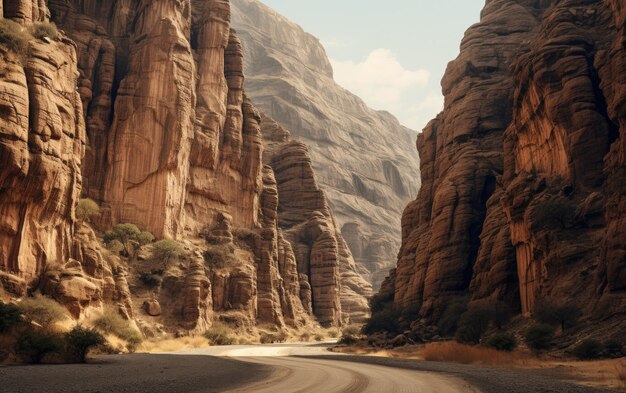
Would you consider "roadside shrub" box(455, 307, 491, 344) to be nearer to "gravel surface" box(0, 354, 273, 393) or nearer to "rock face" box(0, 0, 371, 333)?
"rock face" box(0, 0, 371, 333)

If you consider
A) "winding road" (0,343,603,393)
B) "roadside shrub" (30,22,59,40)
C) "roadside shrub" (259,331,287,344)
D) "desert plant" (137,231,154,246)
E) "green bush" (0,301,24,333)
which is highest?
"roadside shrub" (30,22,59,40)

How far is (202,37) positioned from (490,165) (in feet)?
147

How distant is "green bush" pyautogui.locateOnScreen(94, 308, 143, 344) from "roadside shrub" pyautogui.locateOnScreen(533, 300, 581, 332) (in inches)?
1016

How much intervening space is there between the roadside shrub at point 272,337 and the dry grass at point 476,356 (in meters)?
41.0

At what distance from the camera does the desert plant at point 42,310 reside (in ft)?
107

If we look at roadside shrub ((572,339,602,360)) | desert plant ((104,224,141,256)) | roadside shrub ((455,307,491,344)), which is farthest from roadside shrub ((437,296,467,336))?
desert plant ((104,224,141,256))

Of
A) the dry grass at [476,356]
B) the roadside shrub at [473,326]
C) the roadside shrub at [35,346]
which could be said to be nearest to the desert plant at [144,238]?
the roadside shrub at [473,326]

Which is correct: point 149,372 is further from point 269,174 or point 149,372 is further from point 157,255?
point 269,174

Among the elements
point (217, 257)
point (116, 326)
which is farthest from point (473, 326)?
point (217, 257)

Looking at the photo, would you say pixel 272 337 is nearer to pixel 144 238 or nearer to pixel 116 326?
pixel 144 238

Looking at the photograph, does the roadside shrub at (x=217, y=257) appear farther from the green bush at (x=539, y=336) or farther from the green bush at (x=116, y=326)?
the green bush at (x=539, y=336)

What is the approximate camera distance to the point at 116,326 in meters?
41.7

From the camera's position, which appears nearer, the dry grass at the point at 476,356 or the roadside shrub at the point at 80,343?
the roadside shrub at the point at 80,343

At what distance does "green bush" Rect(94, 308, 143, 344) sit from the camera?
40.3 metres
